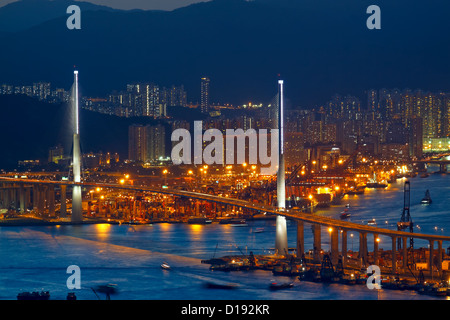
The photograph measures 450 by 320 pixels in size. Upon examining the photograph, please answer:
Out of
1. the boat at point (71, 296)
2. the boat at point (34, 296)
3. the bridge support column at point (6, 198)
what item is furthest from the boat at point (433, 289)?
the bridge support column at point (6, 198)

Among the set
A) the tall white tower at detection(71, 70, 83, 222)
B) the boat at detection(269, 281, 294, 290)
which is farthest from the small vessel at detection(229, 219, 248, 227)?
the boat at detection(269, 281, 294, 290)

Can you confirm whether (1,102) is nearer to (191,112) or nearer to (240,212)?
(191,112)

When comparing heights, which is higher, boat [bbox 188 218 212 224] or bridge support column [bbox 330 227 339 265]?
bridge support column [bbox 330 227 339 265]

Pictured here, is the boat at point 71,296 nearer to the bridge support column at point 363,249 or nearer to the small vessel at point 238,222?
the bridge support column at point 363,249

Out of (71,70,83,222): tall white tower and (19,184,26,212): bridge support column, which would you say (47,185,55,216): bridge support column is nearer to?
(19,184,26,212): bridge support column

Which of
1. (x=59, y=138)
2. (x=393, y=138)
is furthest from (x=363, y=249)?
(x=393, y=138)

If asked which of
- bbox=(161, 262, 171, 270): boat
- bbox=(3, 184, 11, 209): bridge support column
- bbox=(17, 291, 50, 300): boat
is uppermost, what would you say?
bbox=(3, 184, 11, 209): bridge support column

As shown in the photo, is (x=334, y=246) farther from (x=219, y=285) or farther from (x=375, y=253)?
(x=219, y=285)

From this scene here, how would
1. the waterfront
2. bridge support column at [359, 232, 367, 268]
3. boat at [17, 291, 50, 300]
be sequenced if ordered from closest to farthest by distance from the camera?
boat at [17, 291, 50, 300] < the waterfront < bridge support column at [359, 232, 367, 268]

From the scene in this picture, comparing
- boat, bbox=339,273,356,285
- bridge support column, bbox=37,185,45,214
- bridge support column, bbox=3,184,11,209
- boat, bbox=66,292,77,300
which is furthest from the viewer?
bridge support column, bbox=3,184,11,209

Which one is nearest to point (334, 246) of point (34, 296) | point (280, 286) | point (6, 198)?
point (280, 286)
